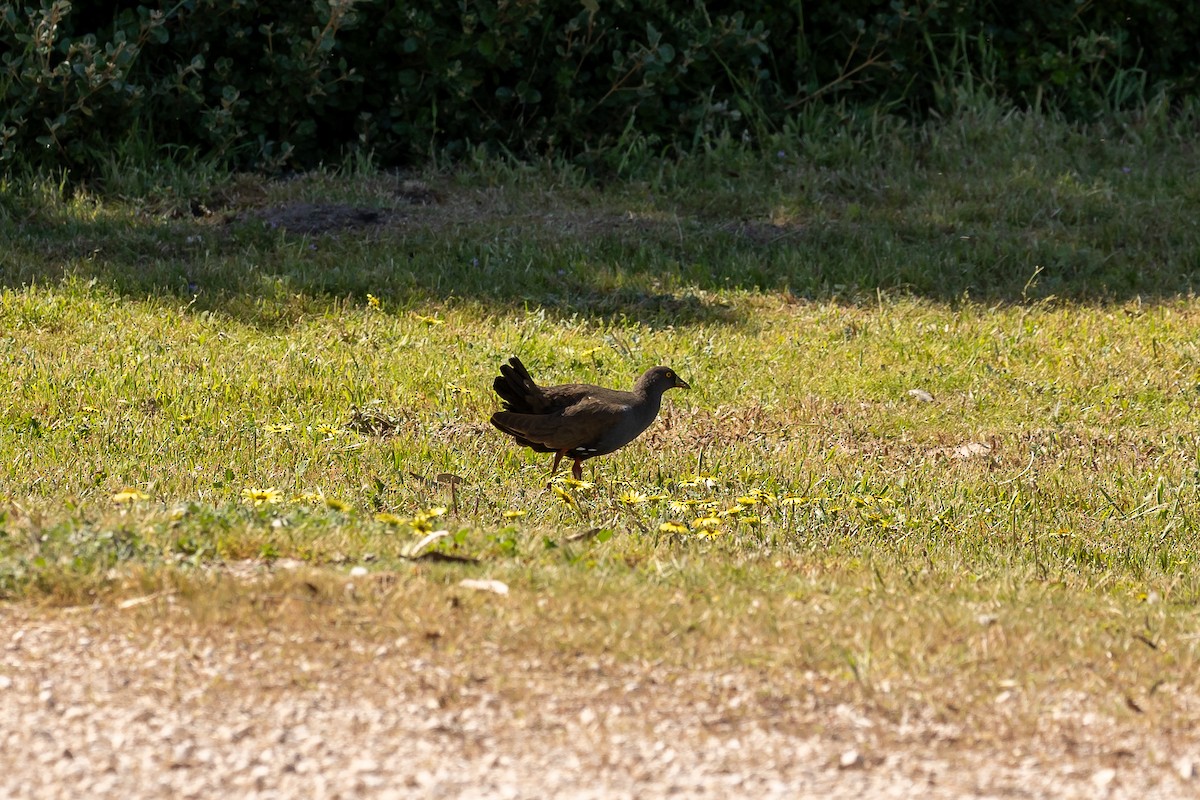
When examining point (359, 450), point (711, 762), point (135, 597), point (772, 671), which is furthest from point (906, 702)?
point (359, 450)

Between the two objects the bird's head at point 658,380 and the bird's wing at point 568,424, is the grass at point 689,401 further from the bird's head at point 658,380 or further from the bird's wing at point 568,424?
the bird's head at point 658,380

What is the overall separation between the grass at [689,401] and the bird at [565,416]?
23 centimetres

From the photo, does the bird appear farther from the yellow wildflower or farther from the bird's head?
the yellow wildflower

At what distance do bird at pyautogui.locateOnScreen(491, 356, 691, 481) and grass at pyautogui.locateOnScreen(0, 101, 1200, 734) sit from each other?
0.23 meters

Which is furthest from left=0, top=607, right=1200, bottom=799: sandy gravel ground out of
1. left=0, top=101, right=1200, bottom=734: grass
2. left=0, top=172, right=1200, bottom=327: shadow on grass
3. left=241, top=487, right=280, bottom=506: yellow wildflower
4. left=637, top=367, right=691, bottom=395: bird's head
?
left=0, top=172, right=1200, bottom=327: shadow on grass

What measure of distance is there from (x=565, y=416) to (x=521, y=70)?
21.4 ft

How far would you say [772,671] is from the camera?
180 inches

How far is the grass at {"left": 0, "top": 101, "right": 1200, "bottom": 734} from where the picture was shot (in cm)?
505

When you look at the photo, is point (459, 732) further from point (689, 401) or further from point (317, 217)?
point (317, 217)

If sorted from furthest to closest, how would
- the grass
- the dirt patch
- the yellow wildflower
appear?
1. the dirt patch
2. the yellow wildflower
3. the grass

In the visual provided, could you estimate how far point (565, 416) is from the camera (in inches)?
275

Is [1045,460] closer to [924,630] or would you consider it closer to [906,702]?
[924,630]

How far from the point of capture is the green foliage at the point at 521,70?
11.8 metres

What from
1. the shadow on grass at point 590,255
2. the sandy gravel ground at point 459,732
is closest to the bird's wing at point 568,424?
the sandy gravel ground at point 459,732
